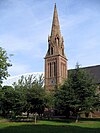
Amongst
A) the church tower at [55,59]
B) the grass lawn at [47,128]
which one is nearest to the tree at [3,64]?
the grass lawn at [47,128]

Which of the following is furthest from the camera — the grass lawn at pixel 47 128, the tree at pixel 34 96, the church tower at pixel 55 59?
the church tower at pixel 55 59

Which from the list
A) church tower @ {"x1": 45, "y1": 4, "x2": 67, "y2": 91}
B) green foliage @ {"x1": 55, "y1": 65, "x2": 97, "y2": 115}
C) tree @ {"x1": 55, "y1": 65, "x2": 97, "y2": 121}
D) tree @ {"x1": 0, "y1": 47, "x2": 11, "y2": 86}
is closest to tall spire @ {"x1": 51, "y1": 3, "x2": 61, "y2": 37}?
church tower @ {"x1": 45, "y1": 4, "x2": 67, "y2": 91}

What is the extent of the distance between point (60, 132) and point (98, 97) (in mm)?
22183

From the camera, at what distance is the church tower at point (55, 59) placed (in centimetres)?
→ 7962

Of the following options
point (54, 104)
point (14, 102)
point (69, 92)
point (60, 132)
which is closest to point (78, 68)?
point (69, 92)

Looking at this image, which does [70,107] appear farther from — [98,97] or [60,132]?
[60,132]

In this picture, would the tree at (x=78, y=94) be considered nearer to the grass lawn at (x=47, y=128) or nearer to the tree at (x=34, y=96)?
the tree at (x=34, y=96)

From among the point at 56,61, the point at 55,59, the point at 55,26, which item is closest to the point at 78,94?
the point at 56,61

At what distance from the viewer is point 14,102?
1582 inches

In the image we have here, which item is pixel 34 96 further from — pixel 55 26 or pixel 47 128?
pixel 55 26

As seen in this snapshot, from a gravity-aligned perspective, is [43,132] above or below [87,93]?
below

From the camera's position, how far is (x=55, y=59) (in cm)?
8081

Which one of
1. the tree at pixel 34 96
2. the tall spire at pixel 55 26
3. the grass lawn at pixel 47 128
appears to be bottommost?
the grass lawn at pixel 47 128

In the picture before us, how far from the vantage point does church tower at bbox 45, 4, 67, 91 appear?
79.6 metres
